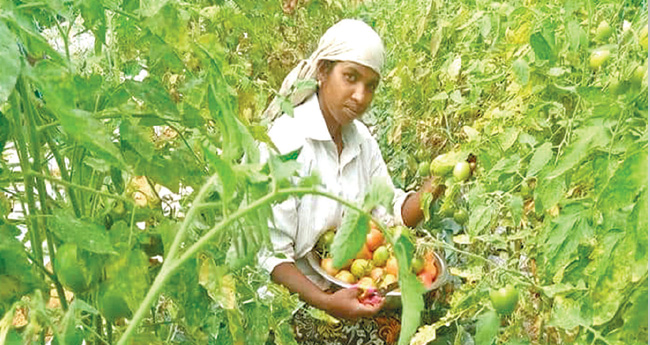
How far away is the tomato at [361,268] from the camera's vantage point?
198 centimetres

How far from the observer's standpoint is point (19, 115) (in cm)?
61

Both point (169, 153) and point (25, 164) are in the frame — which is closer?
point (25, 164)

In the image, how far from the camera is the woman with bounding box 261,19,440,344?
6.26 ft

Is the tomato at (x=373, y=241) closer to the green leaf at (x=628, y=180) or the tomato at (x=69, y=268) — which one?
the green leaf at (x=628, y=180)

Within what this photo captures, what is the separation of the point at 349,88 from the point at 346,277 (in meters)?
0.46

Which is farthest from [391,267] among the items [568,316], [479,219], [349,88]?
[568,316]

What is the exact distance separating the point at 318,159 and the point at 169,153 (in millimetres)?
1306

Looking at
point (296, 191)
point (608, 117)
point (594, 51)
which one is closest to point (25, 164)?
point (296, 191)

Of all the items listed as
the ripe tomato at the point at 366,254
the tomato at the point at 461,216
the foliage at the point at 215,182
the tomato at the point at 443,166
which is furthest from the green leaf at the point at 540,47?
the ripe tomato at the point at 366,254

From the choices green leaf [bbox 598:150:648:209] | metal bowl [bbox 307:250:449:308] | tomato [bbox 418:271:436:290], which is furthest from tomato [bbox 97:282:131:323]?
tomato [bbox 418:271:436:290]

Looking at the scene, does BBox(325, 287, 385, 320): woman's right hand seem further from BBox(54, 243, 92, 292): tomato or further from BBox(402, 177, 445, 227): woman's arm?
BBox(54, 243, 92, 292): tomato

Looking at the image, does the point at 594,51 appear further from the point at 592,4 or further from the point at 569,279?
the point at 569,279

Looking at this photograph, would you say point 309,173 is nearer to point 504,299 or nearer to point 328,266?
point 328,266

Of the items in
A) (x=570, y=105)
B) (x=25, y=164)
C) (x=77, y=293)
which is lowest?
(x=570, y=105)
